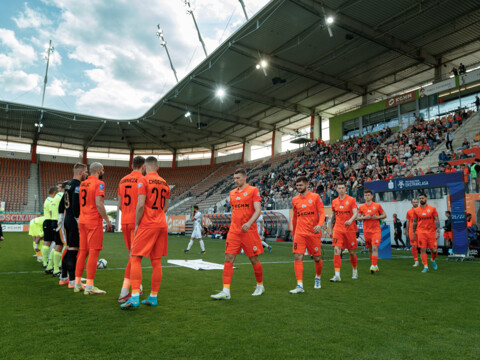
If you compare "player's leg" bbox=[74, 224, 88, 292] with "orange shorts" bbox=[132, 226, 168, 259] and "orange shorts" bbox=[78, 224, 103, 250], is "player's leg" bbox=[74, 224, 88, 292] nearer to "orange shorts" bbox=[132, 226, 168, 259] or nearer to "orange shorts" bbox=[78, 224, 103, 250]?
"orange shorts" bbox=[78, 224, 103, 250]

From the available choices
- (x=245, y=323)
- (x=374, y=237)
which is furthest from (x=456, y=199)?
(x=245, y=323)

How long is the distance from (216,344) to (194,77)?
88.6 ft

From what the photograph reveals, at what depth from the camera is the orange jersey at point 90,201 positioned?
5.14m

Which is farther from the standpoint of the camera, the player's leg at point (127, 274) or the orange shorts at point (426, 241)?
the orange shorts at point (426, 241)

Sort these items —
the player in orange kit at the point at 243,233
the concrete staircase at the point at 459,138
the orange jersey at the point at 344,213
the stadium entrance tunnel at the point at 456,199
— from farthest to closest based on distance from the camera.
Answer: the concrete staircase at the point at 459,138, the stadium entrance tunnel at the point at 456,199, the orange jersey at the point at 344,213, the player in orange kit at the point at 243,233

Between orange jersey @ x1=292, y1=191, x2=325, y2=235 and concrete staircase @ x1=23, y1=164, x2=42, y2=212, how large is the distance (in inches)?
1662

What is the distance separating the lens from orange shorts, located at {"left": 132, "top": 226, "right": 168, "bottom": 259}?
4293 millimetres

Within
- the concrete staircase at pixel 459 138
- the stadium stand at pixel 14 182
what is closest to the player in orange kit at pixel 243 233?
the concrete staircase at pixel 459 138

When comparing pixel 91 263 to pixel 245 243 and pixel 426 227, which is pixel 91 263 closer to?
pixel 245 243

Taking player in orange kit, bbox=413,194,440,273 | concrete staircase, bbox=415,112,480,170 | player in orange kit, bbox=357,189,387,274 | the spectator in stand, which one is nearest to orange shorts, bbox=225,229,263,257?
player in orange kit, bbox=357,189,387,274

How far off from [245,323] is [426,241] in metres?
7.12

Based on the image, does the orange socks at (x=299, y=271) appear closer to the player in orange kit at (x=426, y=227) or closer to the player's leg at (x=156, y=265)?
the player's leg at (x=156, y=265)

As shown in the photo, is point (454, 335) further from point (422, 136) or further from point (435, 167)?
point (422, 136)

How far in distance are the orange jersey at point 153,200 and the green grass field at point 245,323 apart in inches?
44.2
